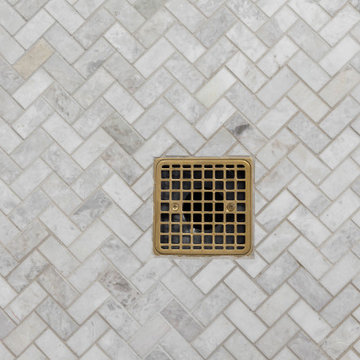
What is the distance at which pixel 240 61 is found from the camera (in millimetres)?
2857

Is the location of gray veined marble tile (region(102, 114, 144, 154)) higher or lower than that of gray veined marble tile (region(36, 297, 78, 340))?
higher

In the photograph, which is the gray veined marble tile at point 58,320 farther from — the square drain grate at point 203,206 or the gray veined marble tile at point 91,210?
the square drain grate at point 203,206

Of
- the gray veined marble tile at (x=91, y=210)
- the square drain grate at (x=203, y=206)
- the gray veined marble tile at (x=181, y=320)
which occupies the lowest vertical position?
the gray veined marble tile at (x=181, y=320)

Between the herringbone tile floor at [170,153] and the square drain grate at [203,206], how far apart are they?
7cm

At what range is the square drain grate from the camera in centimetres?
281

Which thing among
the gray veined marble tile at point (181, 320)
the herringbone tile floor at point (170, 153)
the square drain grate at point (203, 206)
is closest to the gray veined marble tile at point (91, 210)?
the herringbone tile floor at point (170, 153)

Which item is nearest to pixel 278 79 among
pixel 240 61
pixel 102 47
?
pixel 240 61

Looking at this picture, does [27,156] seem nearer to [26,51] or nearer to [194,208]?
[26,51]

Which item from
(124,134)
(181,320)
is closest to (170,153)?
(124,134)

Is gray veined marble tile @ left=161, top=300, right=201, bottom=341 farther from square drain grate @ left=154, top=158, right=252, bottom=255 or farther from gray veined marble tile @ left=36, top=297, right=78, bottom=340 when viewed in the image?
gray veined marble tile @ left=36, top=297, right=78, bottom=340

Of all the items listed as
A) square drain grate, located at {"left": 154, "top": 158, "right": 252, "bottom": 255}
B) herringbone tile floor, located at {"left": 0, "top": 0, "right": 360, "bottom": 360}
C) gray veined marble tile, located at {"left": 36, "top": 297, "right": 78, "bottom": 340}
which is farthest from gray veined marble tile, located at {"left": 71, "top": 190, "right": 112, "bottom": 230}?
gray veined marble tile, located at {"left": 36, "top": 297, "right": 78, "bottom": 340}

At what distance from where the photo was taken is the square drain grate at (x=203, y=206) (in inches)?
111

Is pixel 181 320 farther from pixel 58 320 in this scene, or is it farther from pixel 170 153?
pixel 170 153

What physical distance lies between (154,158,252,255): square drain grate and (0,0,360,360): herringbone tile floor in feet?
0.24
